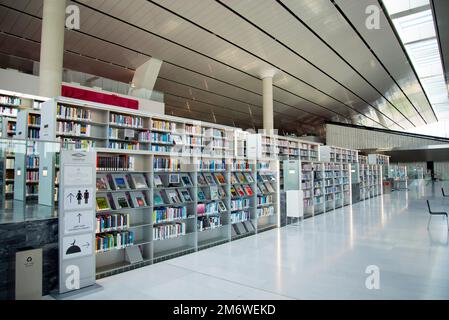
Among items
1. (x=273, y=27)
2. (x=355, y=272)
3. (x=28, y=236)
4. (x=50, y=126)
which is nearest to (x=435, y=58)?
(x=273, y=27)

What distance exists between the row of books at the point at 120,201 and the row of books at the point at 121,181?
13 centimetres

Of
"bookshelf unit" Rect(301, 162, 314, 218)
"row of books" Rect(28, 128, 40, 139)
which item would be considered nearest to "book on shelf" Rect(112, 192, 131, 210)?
"row of books" Rect(28, 128, 40, 139)

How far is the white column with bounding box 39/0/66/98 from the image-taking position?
20.4ft

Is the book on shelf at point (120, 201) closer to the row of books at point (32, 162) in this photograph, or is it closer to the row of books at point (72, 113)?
the row of books at point (32, 162)

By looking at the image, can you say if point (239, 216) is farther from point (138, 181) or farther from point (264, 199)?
point (138, 181)

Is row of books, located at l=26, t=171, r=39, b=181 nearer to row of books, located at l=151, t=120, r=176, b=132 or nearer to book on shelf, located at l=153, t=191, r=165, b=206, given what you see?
book on shelf, located at l=153, t=191, r=165, b=206

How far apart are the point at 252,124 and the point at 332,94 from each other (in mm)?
8559

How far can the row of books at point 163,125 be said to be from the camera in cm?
794

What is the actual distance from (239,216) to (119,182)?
9.58 feet

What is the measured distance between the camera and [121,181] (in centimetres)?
456

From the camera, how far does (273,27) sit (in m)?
9.95

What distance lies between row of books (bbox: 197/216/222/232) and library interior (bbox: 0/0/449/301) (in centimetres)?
3

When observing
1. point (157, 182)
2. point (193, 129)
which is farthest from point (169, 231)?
point (193, 129)

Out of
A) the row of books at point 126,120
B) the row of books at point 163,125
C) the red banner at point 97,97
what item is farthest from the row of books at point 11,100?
the row of books at point 163,125
